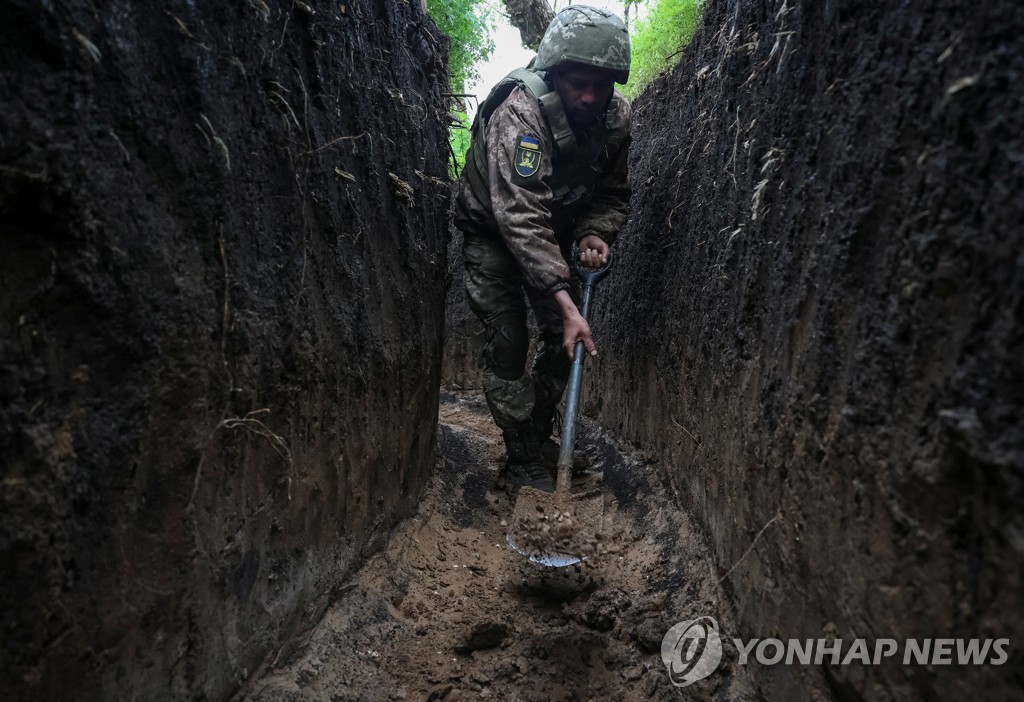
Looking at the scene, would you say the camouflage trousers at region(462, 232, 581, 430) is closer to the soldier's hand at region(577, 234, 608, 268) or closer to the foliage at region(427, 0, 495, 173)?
the soldier's hand at region(577, 234, 608, 268)

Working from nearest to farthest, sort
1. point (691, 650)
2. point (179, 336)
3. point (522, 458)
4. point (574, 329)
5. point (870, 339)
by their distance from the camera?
point (870, 339), point (179, 336), point (691, 650), point (574, 329), point (522, 458)

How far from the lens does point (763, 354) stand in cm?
189

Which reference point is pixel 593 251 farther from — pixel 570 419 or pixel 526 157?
pixel 570 419

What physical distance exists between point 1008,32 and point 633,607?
6.66 ft

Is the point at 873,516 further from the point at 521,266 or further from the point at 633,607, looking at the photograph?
the point at 521,266

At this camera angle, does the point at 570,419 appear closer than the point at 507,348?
Yes

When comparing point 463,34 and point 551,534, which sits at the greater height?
point 463,34

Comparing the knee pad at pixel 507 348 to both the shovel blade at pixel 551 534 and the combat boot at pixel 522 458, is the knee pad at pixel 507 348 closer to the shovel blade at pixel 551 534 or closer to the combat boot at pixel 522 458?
the combat boot at pixel 522 458

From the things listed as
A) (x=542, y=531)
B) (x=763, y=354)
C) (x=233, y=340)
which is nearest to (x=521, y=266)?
(x=542, y=531)

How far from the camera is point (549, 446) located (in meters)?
3.91

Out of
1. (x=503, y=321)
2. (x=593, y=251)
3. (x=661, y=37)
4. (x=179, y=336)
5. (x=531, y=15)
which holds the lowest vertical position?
(x=503, y=321)

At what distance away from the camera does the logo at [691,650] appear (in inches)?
74.3

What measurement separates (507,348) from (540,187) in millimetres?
889

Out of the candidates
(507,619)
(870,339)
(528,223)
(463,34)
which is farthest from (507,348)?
(463,34)
